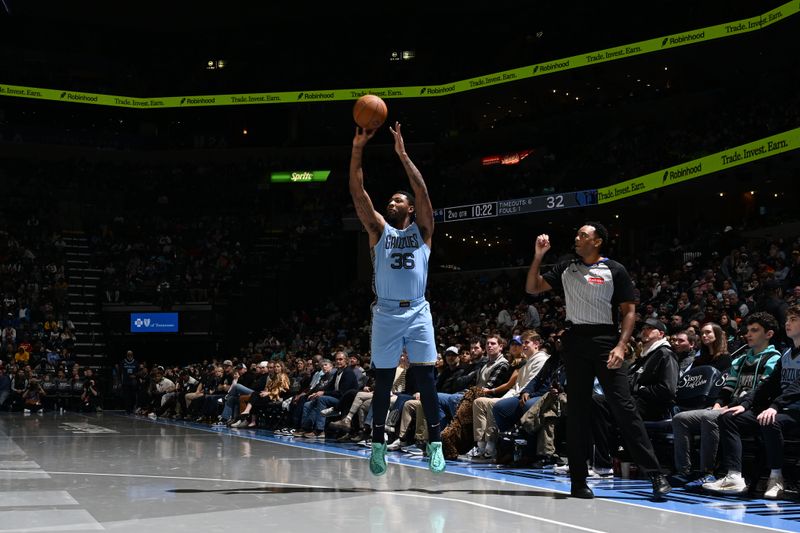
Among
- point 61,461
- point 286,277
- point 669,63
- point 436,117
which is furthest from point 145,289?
point 61,461

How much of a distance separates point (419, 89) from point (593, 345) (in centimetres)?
2773

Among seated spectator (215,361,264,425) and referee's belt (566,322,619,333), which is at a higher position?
referee's belt (566,322,619,333)

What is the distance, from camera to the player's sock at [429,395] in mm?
5988

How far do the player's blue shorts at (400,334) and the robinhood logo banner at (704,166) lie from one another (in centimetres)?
1607

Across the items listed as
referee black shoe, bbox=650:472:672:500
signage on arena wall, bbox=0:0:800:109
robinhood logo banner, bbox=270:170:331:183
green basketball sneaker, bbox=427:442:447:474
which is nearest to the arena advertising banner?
robinhood logo banner, bbox=270:170:331:183

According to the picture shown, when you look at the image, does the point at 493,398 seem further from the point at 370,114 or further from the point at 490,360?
the point at 370,114

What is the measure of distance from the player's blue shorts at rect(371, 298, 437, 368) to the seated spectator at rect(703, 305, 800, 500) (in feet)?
7.17

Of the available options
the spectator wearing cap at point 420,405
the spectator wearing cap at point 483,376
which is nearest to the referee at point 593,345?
the spectator wearing cap at point 483,376

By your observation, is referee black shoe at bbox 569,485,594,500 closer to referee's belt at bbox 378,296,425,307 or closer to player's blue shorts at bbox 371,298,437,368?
player's blue shorts at bbox 371,298,437,368

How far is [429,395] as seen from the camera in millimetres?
6000

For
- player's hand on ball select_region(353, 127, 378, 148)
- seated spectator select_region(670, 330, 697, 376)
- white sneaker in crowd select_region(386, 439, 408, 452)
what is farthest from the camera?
white sneaker in crowd select_region(386, 439, 408, 452)

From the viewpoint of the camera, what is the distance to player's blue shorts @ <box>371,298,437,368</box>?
591 centimetres

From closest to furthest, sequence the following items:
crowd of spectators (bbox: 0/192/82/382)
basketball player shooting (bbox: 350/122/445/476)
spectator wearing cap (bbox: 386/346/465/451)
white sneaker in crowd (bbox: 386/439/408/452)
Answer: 1. basketball player shooting (bbox: 350/122/445/476)
2. spectator wearing cap (bbox: 386/346/465/451)
3. white sneaker in crowd (bbox: 386/439/408/452)
4. crowd of spectators (bbox: 0/192/82/382)

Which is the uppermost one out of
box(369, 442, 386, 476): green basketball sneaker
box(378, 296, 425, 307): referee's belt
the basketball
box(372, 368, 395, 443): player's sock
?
the basketball
